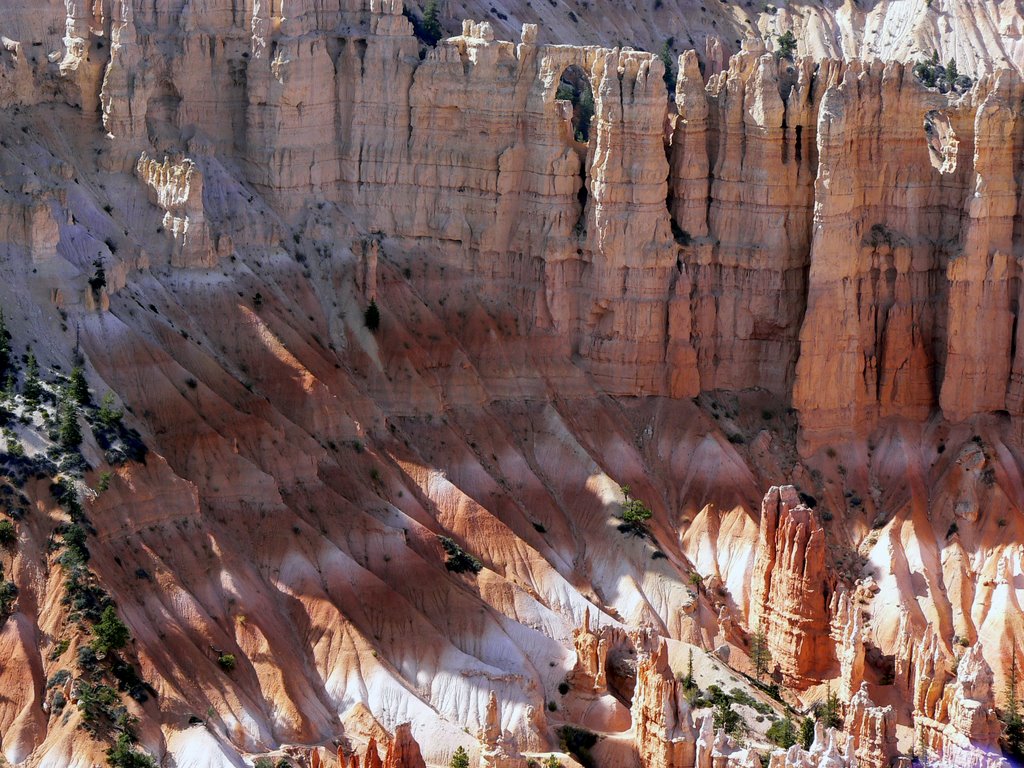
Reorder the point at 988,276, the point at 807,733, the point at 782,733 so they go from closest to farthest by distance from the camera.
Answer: the point at 782,733, the point at 807,733, the point at 988,276

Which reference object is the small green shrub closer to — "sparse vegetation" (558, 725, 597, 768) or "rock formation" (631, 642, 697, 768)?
"sparse vegetation" (558, 725, 597, 768)

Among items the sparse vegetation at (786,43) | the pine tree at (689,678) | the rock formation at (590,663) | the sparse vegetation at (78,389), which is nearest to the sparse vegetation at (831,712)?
the pine tree at (689,678)

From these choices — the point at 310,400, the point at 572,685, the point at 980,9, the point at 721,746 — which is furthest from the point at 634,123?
the point at 980,9

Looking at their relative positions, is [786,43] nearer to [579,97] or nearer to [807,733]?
[579,97]

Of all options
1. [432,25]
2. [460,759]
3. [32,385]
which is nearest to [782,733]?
[460,759]

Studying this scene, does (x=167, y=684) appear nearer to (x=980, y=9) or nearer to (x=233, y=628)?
(x=233, y=628)

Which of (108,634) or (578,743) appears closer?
(108,634)
